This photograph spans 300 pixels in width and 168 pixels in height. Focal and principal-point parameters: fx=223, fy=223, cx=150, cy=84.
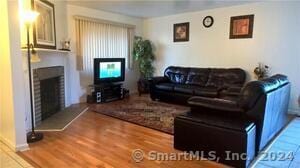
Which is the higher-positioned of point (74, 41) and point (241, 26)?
point (241, 26)

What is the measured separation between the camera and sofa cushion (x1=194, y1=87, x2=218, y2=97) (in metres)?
4.66

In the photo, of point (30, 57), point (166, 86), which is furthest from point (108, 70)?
point (30, 57)

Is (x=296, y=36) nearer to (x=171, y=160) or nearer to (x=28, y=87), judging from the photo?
(x=171, y=160)

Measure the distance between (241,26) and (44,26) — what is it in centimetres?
416

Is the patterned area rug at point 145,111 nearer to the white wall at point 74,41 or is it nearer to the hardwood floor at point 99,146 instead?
the hardwood floor at point 99,146

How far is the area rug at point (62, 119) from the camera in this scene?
3.61m

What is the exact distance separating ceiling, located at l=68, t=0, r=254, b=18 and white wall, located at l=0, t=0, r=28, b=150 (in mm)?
2496

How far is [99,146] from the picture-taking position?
292 cm

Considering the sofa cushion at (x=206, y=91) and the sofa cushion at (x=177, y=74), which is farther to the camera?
the sofa cushion at (x=177, y=74)

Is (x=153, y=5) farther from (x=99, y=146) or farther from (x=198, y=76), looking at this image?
(x=99, y=146)

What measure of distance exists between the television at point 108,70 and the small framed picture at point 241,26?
113 inches

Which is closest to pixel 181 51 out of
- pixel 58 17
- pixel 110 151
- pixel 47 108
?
pixel 58 17

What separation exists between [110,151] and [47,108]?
2.02 m

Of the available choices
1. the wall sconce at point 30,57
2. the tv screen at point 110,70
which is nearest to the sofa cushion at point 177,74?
the tv screen at point 110,70
